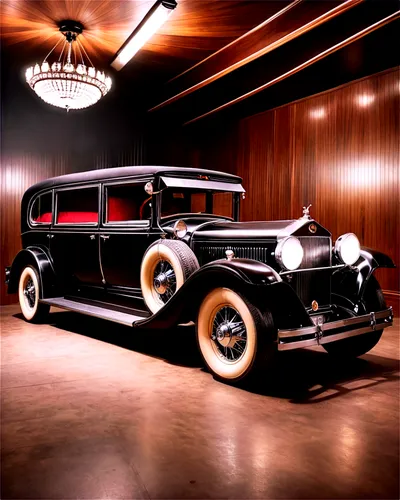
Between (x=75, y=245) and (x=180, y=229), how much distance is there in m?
1.53

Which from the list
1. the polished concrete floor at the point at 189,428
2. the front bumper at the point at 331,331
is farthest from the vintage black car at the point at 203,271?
the polished concrete floor at the point at 189,428

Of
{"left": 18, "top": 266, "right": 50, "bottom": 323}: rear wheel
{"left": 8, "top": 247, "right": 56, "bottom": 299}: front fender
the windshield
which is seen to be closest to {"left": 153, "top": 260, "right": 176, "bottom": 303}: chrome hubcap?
the windshield

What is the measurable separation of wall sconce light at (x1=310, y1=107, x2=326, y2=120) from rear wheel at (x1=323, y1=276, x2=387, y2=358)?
3.78 m

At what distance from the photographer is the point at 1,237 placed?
6.23 meters

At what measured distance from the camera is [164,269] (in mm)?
3492

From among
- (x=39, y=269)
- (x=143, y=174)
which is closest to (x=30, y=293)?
(x=39, y=269)

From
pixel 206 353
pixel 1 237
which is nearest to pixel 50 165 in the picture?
pixel 1 237

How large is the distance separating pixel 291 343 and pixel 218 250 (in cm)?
108

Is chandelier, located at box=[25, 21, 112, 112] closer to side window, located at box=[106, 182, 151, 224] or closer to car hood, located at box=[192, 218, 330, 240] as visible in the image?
side window, located at box=[106, 182, 151, 224]

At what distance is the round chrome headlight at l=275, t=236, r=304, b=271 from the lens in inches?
111

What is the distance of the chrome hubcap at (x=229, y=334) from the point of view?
2.76m

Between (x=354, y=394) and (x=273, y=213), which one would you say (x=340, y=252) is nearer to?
(x=354, y=394)

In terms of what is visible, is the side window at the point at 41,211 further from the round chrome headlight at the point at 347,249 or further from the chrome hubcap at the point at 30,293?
the round chrome headlight at the point at 347,249

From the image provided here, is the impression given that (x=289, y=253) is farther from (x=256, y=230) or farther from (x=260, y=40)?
(x=260, y=40)
